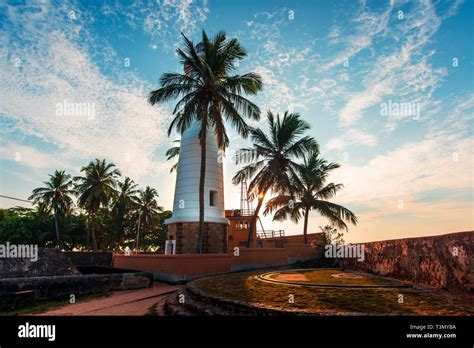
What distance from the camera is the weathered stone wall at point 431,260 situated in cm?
509

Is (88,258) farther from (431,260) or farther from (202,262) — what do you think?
(431,260)

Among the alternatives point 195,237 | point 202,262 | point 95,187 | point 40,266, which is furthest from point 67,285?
point 95,187

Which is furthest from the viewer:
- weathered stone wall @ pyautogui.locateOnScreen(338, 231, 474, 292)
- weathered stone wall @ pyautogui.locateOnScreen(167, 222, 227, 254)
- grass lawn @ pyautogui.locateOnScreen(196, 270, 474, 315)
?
weathered stone wall @ pyautogui.locateOnScreen(167, 222, 227, 254)

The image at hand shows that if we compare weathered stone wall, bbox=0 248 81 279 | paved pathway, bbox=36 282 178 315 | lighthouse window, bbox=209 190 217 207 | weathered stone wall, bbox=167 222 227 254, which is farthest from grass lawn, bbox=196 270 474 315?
lighthouse window, bbox=209 190 217 207

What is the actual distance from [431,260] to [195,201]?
47.7ft

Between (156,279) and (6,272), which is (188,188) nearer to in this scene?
(156,279)

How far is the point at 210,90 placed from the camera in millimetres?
16625

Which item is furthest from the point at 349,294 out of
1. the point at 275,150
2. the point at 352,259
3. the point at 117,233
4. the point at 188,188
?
the point at 117,233

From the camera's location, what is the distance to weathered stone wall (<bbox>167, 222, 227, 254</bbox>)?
693 inches

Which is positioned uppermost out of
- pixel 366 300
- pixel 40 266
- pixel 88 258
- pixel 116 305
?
pixel 366 300

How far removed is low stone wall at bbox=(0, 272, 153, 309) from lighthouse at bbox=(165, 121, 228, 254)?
5.59m

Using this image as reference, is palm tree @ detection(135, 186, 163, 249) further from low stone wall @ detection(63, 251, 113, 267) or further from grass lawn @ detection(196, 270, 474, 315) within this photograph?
grass lawn @ detection(196, 270, 474, 315)

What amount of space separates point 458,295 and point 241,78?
610 inches

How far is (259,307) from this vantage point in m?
5.04
